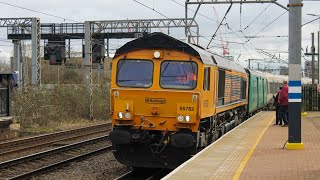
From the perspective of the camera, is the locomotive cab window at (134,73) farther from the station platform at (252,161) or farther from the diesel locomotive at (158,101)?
the station platform at (252,161)

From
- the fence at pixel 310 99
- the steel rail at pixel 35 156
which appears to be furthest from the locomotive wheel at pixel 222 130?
the fence at pixel 310 99

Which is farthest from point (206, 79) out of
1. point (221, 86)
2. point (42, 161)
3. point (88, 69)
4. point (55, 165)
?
point (88, 69)

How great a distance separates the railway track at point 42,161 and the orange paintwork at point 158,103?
103 inches

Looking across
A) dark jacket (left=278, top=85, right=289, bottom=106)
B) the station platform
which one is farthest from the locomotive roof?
dark jacket (left=278, top=85, right=289, bottom=106)

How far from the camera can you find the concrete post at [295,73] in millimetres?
12367

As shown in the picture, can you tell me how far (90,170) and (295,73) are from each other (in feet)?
19.6

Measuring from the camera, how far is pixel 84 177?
39.1 ft

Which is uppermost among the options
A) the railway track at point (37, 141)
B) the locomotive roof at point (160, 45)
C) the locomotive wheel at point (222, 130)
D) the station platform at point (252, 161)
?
the locomotive roof at point (160, 45)

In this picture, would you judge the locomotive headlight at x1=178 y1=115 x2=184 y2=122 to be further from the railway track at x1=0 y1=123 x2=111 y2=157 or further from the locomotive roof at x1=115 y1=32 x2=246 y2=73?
the railway track at x1=0 y1=123 x2=111 y2=157

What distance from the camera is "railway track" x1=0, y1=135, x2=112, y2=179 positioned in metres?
12.3

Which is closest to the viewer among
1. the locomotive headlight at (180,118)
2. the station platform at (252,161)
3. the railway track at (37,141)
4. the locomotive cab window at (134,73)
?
the station platform at (252,161)

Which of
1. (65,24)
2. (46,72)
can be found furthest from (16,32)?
(46,72)

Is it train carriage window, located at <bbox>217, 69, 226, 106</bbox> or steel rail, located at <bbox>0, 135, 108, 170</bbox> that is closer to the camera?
steel rail, located at <bbox>0, 135, 108, 170</bbox>

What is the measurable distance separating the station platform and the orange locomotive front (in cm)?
77
